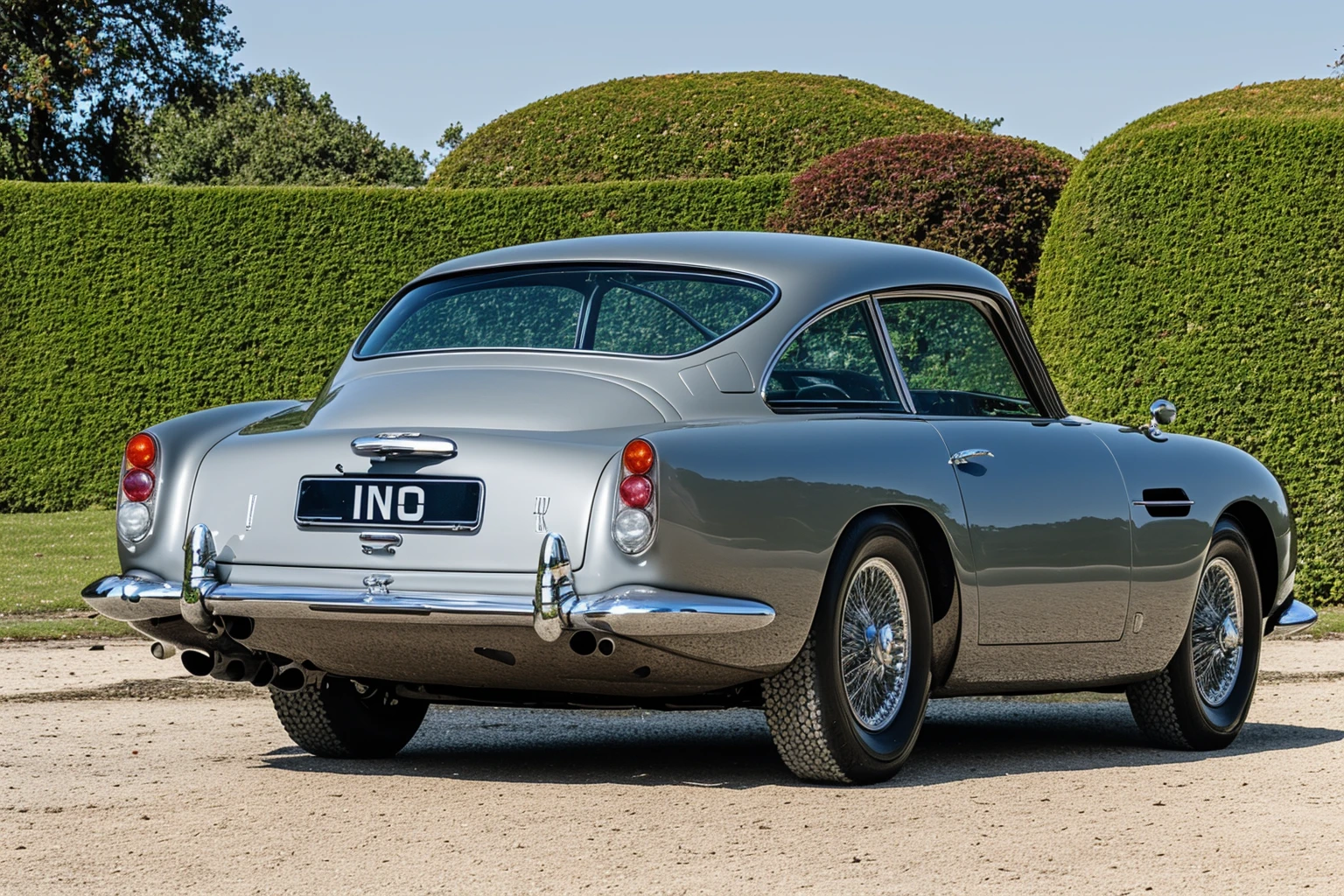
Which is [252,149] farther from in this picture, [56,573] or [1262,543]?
[1262,543]

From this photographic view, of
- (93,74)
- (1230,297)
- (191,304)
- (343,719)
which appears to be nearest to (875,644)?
(343,719)

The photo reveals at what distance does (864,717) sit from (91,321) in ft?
48.5

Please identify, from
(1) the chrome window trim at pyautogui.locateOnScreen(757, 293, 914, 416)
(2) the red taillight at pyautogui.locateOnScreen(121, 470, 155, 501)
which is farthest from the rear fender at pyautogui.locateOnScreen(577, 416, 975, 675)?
(2) the red taillight at pyautogui.locateOnScreen(121, 470, 155, 501)

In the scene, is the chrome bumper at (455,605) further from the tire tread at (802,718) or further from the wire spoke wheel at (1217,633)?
the wire spoke wheel at (1217,633)

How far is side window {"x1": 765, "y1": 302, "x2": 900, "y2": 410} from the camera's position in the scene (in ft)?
18.0

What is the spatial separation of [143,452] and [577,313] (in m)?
1.42

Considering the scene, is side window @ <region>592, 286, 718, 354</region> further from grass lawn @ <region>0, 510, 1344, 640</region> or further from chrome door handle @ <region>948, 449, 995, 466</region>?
grass lawn @ <region>0, 510, 1344, 640</region>

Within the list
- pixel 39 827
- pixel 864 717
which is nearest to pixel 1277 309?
pixel 864 717

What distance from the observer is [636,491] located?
4.77 m

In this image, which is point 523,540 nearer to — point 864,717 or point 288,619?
point 288,619

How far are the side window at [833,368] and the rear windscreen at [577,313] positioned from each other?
19 centimetres

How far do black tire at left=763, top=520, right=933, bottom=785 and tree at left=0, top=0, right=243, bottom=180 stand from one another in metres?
31.2

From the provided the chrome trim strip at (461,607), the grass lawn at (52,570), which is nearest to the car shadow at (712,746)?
the chrome trim strip at (461,607)

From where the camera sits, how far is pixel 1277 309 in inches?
472
